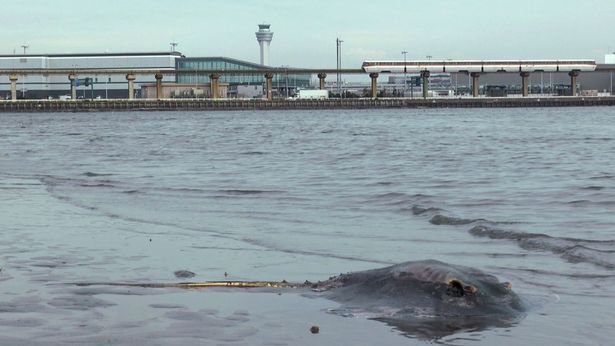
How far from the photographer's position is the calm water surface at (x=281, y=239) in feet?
23.9

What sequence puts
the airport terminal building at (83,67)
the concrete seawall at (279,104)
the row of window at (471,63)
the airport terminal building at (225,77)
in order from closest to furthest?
the concrete seawall at (279,104), the row of window at (471,63), the airport terminal building at (83,67), the airport terminal building at (225,77)

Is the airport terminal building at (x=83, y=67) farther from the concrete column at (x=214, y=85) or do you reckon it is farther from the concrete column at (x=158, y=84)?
the concrete column at (x=158, y=84)

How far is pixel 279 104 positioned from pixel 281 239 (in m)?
128

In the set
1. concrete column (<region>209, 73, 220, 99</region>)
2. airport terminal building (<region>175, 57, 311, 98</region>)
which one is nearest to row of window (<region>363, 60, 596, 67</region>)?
airport terminal building (<region>175, 57, 311, 98</region>)

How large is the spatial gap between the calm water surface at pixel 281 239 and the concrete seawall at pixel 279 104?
109095 millimetres

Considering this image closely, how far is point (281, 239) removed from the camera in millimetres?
12891

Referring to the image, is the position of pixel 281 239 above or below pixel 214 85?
below

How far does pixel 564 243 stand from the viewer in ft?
40.2

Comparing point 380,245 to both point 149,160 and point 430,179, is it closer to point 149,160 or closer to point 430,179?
point 430,179

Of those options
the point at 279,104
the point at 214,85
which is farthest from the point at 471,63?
the point at 214,85

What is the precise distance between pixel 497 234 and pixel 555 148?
25.0 meters

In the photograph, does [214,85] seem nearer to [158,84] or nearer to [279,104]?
[158,84]

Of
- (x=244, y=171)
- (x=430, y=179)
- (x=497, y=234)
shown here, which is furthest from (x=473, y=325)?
(x=244, y=171)

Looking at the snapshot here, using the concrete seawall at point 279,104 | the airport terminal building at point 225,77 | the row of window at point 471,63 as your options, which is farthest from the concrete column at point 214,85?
the row of window at point 471,63
